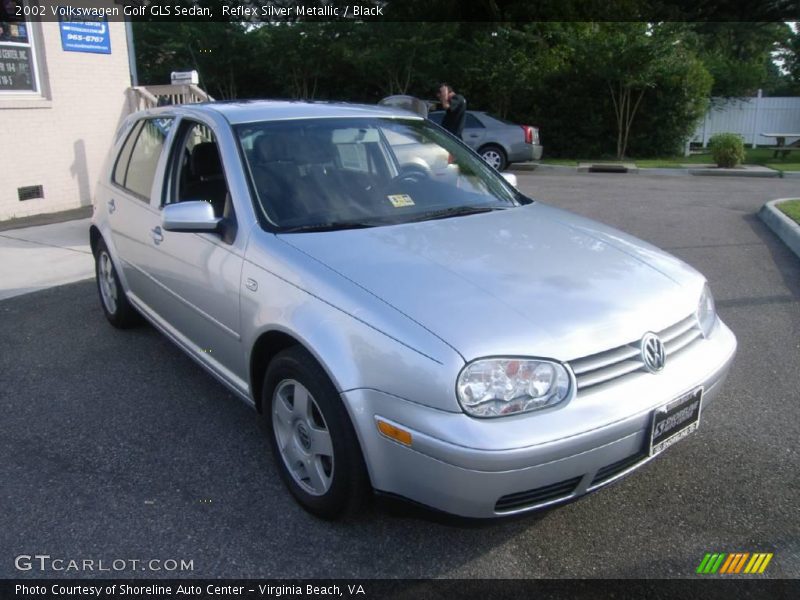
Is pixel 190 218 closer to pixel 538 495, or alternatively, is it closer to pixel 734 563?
pixel 538 495

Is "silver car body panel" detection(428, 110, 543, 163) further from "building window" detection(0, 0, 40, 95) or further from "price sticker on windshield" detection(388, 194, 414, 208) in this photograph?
"price sticker on windshield" detection(388, 194, 414, 208)

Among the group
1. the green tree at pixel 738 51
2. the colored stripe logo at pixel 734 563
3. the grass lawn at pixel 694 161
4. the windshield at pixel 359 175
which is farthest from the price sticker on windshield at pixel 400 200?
the green tree at pixel 738 51

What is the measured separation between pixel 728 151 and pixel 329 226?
15670mm

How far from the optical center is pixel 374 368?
249cm

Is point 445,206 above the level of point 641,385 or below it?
above

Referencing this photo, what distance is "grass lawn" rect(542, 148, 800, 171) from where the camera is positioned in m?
17.2

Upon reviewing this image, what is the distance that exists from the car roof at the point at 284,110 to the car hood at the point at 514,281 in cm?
100

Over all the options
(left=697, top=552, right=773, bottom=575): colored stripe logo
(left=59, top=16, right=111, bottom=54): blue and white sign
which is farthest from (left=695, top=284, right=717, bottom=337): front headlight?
(left=59, top=16, right=111, bottom=54): blue and white sign

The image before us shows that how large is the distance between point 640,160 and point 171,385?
17.6m

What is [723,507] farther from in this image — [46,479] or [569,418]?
[46,479]

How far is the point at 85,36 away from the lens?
1001cm

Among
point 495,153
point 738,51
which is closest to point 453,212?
point 495,153

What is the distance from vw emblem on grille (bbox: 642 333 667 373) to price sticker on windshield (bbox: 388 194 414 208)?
4.77 ft

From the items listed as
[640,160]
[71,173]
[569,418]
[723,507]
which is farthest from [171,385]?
[640,160]
